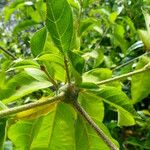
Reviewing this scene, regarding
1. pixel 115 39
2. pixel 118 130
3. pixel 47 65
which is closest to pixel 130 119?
pixel 47 65

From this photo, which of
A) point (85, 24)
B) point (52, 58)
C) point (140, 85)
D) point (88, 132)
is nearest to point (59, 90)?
point (52, 58)

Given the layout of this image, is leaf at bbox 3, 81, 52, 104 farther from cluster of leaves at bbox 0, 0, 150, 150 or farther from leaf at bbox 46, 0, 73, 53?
leaf at bbox 46, 0, 73, 53

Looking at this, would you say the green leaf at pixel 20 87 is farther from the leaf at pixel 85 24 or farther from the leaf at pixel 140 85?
the leaf at pixel 85 24

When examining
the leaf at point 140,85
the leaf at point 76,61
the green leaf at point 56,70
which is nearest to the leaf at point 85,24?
the leaf at point 140,85

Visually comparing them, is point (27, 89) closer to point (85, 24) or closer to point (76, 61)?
point (76, 61)

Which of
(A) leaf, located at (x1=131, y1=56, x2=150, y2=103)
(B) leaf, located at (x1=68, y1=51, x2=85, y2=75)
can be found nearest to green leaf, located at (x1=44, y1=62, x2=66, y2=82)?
(B) leaf, located at (x1=68, y1=51, x2=85, y2=75)
